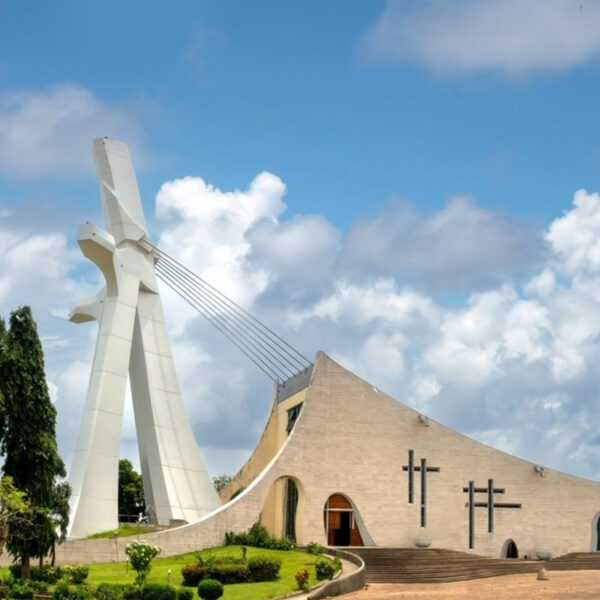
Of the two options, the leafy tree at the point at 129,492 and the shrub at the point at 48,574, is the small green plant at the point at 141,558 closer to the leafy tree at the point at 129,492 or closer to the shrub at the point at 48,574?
the shrub at the point at 48,574

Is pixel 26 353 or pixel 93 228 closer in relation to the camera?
pixel 26 353

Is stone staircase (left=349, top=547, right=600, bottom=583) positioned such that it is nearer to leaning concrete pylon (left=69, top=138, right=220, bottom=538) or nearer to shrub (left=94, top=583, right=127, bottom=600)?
leaning concrete pylon (left=69, top=138, right=220, bottom=538)

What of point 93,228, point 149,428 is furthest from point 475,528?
point 93,228

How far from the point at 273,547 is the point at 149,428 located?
20.7 ft

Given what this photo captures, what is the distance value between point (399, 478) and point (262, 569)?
11.2 m

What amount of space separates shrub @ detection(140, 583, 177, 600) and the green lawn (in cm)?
151

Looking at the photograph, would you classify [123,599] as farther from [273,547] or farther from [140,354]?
[140,354]

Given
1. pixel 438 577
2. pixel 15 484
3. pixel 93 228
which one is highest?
pixel 93 228

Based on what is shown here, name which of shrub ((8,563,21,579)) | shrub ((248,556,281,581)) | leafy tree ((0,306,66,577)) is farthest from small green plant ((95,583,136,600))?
shrub ((248,556,281,581))

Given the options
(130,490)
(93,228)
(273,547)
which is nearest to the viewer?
(273,547)

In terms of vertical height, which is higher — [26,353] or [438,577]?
[26,353]

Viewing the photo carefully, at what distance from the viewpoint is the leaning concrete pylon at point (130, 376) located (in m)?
35.7

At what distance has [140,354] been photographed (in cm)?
3856

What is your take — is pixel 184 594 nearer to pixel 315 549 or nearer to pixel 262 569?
pixel 262 569
